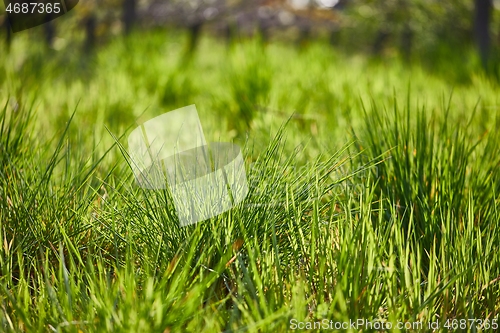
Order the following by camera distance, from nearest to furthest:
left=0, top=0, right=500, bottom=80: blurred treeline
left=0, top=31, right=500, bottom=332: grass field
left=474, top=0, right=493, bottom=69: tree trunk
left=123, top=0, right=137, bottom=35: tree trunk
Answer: left=0, top=31, right=500, bottom=332: grass field < left=474, top=0, right=493, bottom=69: tree trunk < left=123, top=0, right=137, bottom=35: tree trunk < left=0, top=0, right=500, bottom=80: blurred treeline

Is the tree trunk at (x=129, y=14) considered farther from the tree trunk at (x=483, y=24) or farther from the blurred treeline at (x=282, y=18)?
the tree trunk at (x=483, y=24)

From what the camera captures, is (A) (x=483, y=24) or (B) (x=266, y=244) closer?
(B) (x=266, y=244)

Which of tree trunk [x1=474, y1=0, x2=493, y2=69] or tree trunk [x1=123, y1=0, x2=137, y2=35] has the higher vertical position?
tree trunk [x1=123, y1=0, x2=137, y2=35]

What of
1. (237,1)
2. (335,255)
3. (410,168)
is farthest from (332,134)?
(237,1)

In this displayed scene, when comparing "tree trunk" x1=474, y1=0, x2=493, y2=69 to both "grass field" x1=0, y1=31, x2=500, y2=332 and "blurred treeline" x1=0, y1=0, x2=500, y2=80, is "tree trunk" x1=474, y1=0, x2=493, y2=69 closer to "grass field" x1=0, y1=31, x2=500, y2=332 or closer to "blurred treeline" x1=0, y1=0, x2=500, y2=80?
"blurred treeline" x1=0, y1=0, x2=500, y2=80

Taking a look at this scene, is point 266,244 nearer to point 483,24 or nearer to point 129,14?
point 483,24

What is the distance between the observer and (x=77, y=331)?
57 cm

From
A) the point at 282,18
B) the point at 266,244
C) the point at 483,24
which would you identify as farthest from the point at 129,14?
the point at 266,244

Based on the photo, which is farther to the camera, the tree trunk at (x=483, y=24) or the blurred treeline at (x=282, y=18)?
the blurred treeline at (x=282, y=18)

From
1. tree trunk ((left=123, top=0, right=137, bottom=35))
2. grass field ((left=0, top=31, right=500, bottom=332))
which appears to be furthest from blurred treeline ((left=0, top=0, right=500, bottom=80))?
grass field ((left=0, top=31, right=500, bottom=332))

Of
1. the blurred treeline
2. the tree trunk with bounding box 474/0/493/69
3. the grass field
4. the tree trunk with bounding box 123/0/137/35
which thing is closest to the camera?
the grass field

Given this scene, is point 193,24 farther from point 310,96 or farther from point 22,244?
point 22,244

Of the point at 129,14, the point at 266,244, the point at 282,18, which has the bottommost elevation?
the point at 266,244

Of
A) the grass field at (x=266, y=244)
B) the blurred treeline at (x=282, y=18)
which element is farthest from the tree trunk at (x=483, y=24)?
the grass field at (x=266, y=244)
